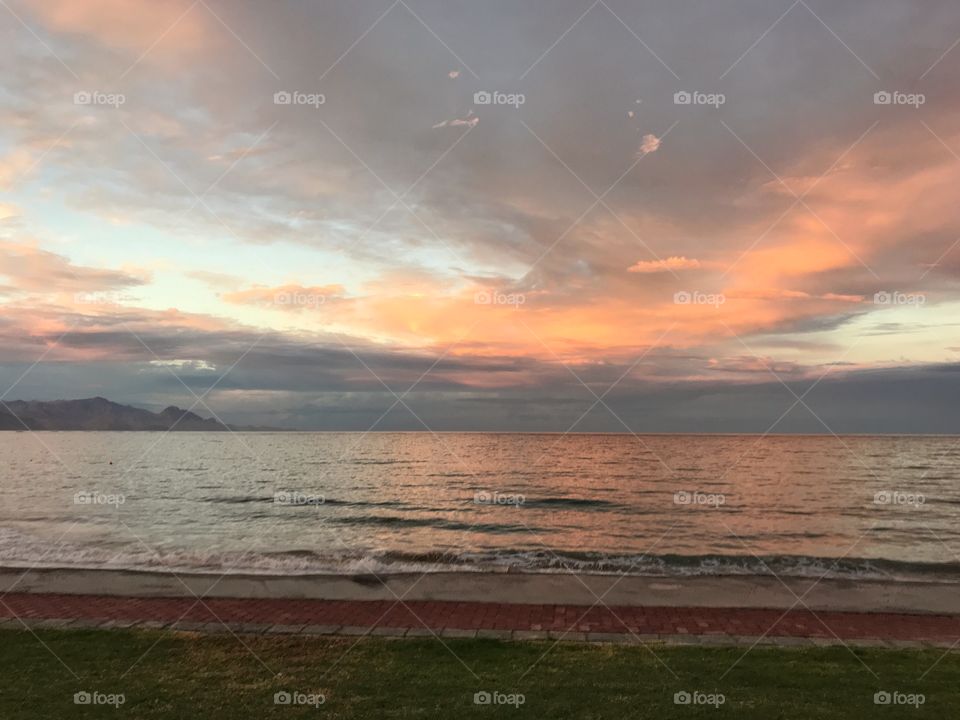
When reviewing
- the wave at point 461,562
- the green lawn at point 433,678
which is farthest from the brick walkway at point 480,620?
the wave at point 461,562

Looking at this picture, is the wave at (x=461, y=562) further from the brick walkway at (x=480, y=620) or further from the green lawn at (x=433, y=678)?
the green lawn at (x=433, y=678)

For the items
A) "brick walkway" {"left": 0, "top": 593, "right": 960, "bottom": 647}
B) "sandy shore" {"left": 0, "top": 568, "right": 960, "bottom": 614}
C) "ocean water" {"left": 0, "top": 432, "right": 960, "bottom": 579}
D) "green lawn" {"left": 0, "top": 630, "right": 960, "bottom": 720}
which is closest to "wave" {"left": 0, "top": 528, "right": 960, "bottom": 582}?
"ocean water" {"left": 0, "top": 432, "right": 960, "bottom": 579}

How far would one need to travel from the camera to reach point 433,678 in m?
6.82

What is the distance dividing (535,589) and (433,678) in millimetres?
5404

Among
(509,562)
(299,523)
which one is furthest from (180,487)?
(509,562)

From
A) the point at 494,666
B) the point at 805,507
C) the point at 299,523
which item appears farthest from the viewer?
the point at 805,507

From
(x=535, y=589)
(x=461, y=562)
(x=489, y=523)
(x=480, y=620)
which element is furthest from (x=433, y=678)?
(x=489, y=523)

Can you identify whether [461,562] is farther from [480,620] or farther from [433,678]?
[433,678]

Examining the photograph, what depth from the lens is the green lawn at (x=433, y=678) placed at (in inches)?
235

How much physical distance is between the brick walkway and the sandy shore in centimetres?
42

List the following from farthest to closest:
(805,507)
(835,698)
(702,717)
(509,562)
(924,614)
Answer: (805,507)
(509,562)
(924,614)
(835,698)
(702,717)

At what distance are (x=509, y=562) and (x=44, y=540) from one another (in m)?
17.0

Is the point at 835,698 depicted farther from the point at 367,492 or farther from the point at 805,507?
the point at 367,492

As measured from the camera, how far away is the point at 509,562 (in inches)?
709
